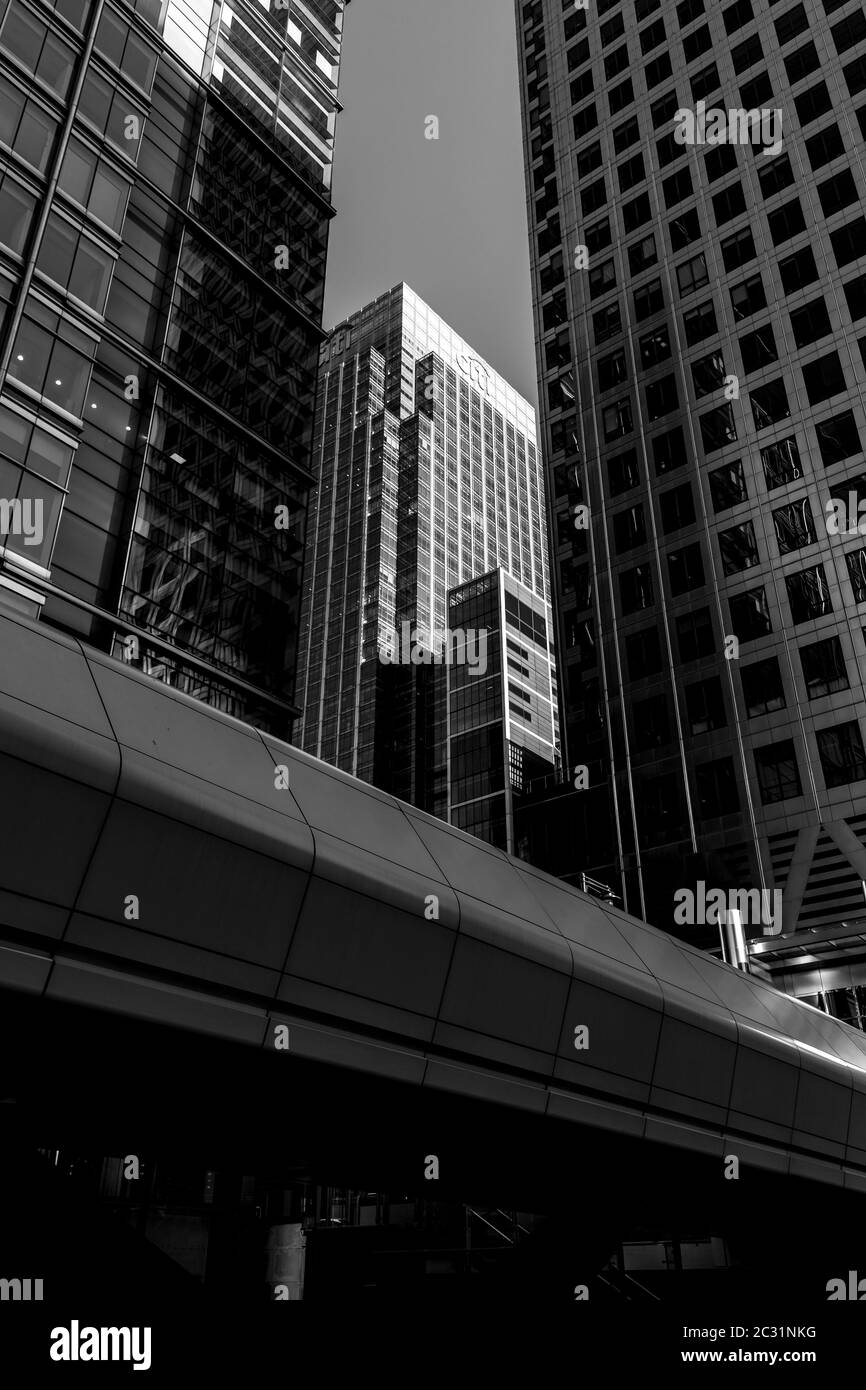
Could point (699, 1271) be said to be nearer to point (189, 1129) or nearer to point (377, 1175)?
point (377, 1175)

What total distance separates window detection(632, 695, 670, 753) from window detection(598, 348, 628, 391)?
19.2 meters

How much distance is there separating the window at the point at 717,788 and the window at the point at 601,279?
3013 centimetres

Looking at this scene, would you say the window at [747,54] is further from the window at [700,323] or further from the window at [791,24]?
the window at [700,323]

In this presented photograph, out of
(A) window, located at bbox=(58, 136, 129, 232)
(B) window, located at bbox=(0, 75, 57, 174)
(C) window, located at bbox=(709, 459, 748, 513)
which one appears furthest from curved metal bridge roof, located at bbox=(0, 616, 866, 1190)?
(C) window, located at bbox=(709, 459, 748, 513)

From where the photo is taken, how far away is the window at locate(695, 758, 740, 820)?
4425 centimetres

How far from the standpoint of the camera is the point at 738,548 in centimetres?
4872

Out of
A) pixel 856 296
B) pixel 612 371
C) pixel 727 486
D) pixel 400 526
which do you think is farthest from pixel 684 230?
pixel 400 526

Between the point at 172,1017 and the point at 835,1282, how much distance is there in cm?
2287

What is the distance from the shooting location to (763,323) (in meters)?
51.2

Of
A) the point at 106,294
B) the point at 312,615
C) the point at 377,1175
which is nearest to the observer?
the point at 377,1175

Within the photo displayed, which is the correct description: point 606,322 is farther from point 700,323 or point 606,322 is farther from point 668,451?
point 668,451

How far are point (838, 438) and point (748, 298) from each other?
1046 centimetres

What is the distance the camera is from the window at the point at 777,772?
42.4 m

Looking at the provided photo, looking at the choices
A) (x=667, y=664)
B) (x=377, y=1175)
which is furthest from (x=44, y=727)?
(x=667, y=664)
